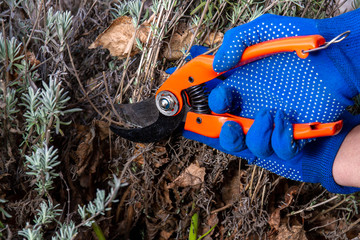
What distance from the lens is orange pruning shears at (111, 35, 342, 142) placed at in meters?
1.17

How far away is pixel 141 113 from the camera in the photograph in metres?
1.38

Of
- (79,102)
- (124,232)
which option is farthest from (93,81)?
(124,232)

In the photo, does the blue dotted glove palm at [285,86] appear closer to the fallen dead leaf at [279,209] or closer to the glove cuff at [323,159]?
the glove cuff at [323,159]

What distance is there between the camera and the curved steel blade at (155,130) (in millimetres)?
1327

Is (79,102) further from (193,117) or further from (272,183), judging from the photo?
(272,183)

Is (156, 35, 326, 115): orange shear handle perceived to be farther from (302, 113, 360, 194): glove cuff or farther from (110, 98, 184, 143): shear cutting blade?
(302, 113, 360, 194): glove cuff

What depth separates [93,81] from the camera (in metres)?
1.51

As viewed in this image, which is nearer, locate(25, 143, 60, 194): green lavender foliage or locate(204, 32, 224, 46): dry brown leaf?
locate(25, 143, 60, 194): green lavender foliage

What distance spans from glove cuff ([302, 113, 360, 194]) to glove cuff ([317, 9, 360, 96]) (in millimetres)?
223

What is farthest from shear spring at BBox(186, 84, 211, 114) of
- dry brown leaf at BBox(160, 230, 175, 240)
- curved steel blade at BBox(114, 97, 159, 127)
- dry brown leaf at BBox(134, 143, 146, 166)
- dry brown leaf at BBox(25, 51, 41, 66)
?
dry brown leaf at BBox(160, 230, 175, 240)

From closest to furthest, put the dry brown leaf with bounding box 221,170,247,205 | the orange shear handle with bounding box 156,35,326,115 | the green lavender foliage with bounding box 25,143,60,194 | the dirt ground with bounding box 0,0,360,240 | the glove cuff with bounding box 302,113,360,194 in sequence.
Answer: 1. the orange shear handle with bounding box 156,35,326,115
2. the green lavender foliage with bounding box 25,143,60,194
3. the glove cuff with bounding box 302,113,360,194
4. the dirt ground with bounding box 0,0,360,240
5. the dry brown leaf with bounding box 221,170,247,205

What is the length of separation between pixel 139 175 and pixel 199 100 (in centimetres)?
42

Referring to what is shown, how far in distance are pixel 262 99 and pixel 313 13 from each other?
1.63 feet

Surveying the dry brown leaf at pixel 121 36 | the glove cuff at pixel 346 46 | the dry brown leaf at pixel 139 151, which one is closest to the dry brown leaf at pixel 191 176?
the dry brown leaf at pixel 139 151
